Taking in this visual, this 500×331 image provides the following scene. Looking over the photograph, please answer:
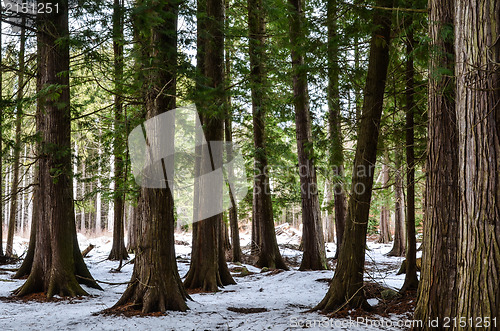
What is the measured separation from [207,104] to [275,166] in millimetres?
8234

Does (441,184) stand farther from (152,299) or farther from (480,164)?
(152,299)

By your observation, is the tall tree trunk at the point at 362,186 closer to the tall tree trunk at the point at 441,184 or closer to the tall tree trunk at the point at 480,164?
the tall tree trunk at the point at 441,184

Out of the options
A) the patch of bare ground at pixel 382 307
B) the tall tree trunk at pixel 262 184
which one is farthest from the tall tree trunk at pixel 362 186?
the tall tree trunk at pixel 262 184

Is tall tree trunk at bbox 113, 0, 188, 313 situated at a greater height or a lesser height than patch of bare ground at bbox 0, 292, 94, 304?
Answer: greater

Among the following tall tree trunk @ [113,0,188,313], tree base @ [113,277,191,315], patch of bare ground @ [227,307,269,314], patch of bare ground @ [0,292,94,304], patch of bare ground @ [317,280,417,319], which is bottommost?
patch of bare ground @ [227,307,269,314]

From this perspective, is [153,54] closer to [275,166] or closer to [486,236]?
[486,236]

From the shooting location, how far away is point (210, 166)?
9.52 meters

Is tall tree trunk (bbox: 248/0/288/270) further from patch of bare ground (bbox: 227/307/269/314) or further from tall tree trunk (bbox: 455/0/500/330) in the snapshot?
tall tree trunk (bbox: 455/0/500/330)

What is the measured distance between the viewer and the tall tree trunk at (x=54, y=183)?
26.9 feet

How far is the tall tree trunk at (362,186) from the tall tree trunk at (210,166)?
371 centimetres

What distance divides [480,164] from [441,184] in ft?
2.96

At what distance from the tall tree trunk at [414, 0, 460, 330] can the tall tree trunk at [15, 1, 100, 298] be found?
275 inches

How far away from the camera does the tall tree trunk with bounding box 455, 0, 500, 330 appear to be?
3.57m

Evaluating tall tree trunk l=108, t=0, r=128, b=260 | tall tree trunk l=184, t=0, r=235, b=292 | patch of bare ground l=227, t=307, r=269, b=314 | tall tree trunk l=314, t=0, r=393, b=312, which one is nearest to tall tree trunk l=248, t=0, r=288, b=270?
tall tree trunk l=184, t=0, r=235, b=292
